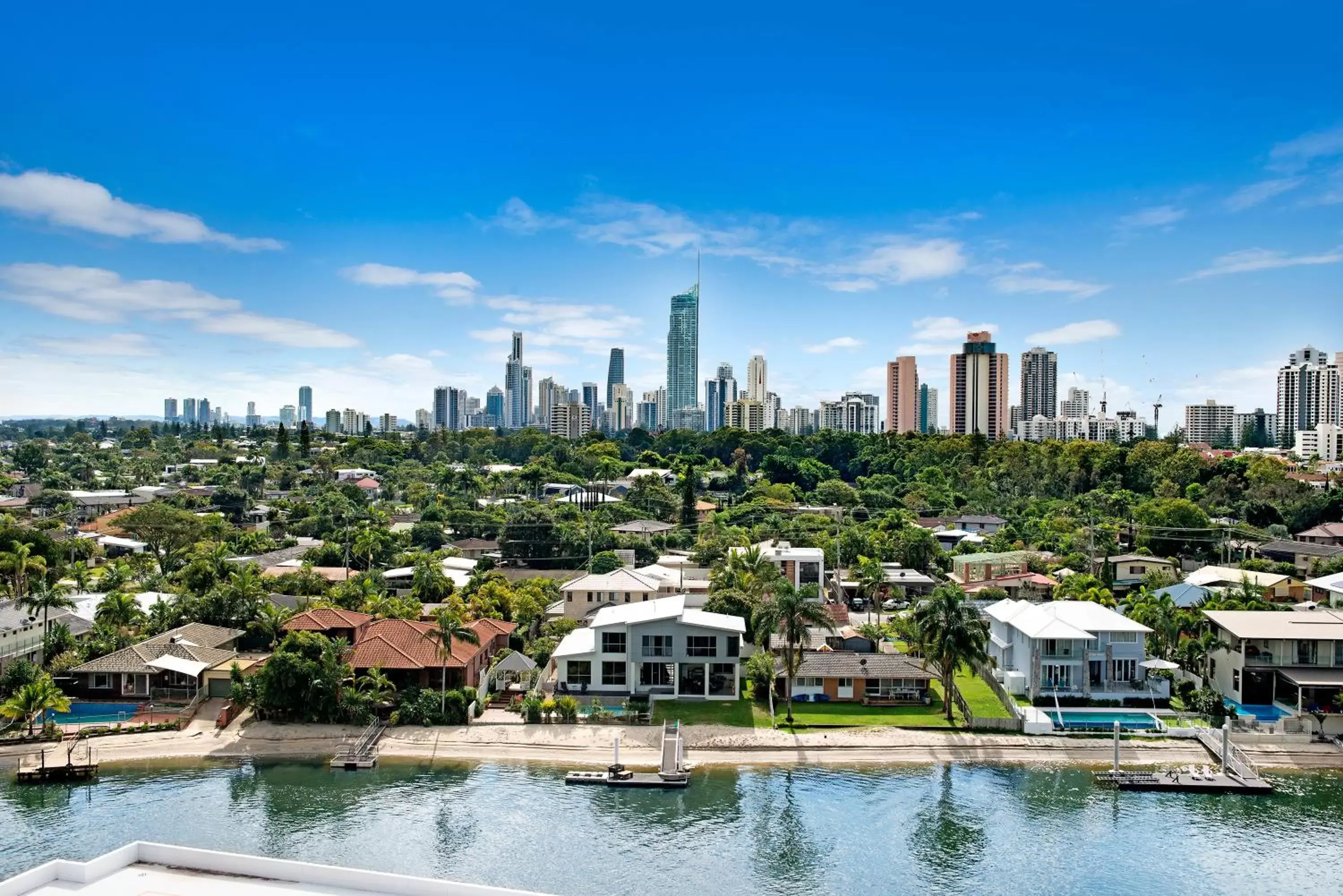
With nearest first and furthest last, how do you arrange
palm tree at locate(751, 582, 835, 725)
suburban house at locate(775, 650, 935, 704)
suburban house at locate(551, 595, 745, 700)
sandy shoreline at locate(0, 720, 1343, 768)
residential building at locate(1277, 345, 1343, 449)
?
sandy shoreline at locate(0, 720, 1343, 768), palm tree at locate(751, 582, 835, 725), suburban house at locate(551, 595, 745, 700), suburban house at locate(775, 650, 935, 704), residential building at locate(1277, 345, 1343, 449)

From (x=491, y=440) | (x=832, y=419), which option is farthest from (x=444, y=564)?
(x=832, y=419)

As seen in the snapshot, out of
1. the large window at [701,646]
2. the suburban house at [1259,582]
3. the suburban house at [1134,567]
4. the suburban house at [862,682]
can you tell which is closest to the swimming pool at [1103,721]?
the suburban house at [862,682]

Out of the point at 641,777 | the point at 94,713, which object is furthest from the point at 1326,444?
the point at 94,713

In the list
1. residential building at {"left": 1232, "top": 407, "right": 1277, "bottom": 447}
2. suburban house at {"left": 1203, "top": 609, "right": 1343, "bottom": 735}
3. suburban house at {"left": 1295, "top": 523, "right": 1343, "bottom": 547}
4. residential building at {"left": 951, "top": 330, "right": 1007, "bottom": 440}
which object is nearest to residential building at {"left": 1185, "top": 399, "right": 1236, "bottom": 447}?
residential building at {"left": 1232, "top": 407, "right": 1277, "bottom": 447}

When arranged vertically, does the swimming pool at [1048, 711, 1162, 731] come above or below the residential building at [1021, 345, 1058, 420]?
below

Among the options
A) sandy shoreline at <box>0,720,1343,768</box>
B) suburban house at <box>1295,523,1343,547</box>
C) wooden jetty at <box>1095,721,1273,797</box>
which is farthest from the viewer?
suburban house at <box>1295,523,1343,547</box>

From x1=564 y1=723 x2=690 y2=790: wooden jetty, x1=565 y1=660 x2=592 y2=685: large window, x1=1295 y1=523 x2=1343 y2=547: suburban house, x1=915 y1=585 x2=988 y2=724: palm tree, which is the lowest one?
x1=564 y1=723 x2=690 y2=790: wooden jetty

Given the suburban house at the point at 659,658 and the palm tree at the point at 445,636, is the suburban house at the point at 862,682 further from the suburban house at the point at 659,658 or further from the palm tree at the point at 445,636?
the palm tree at the point at 445,636

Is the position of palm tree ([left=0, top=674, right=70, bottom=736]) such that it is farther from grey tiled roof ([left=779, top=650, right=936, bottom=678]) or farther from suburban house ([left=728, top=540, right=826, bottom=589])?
suburban house ([left=728, top=540, right=826, bottom=589])

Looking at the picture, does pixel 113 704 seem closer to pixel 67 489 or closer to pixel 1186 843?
pixel 1186 843
